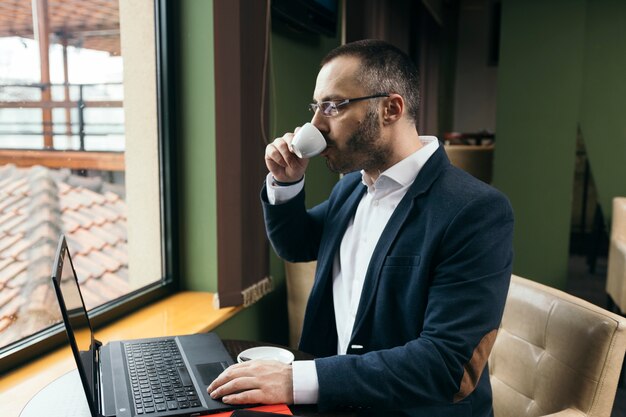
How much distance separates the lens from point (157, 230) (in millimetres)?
A: 2154

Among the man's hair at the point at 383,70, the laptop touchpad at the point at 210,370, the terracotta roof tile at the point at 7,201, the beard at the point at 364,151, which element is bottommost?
the laptop touchpad at the point at 210,370

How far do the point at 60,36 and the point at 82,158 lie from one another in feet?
1.23

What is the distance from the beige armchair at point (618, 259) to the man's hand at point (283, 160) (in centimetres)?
257

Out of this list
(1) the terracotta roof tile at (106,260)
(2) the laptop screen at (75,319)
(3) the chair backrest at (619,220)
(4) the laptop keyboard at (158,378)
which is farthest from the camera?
(3) the chair backrest at (619,220)

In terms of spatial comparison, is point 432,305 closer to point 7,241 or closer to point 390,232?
point 390,232

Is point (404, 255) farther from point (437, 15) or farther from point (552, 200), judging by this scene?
point (437, 15)

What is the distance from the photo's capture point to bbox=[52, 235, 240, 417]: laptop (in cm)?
96

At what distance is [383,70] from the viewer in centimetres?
136

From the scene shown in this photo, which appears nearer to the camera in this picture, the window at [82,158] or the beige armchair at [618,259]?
the window at [82,158]

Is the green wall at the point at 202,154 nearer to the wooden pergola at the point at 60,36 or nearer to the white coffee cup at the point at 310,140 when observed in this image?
the wooden pergola at the point at 60,36

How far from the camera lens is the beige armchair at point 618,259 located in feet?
10.9

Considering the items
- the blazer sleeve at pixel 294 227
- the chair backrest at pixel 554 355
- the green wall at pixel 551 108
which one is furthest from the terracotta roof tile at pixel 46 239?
the green wall at pixel 551 108

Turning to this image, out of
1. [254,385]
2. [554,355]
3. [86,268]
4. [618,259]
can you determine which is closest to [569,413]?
[554,355]

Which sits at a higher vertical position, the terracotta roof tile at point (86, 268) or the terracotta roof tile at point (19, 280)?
the terracotta roof tile at point (19, 280)
